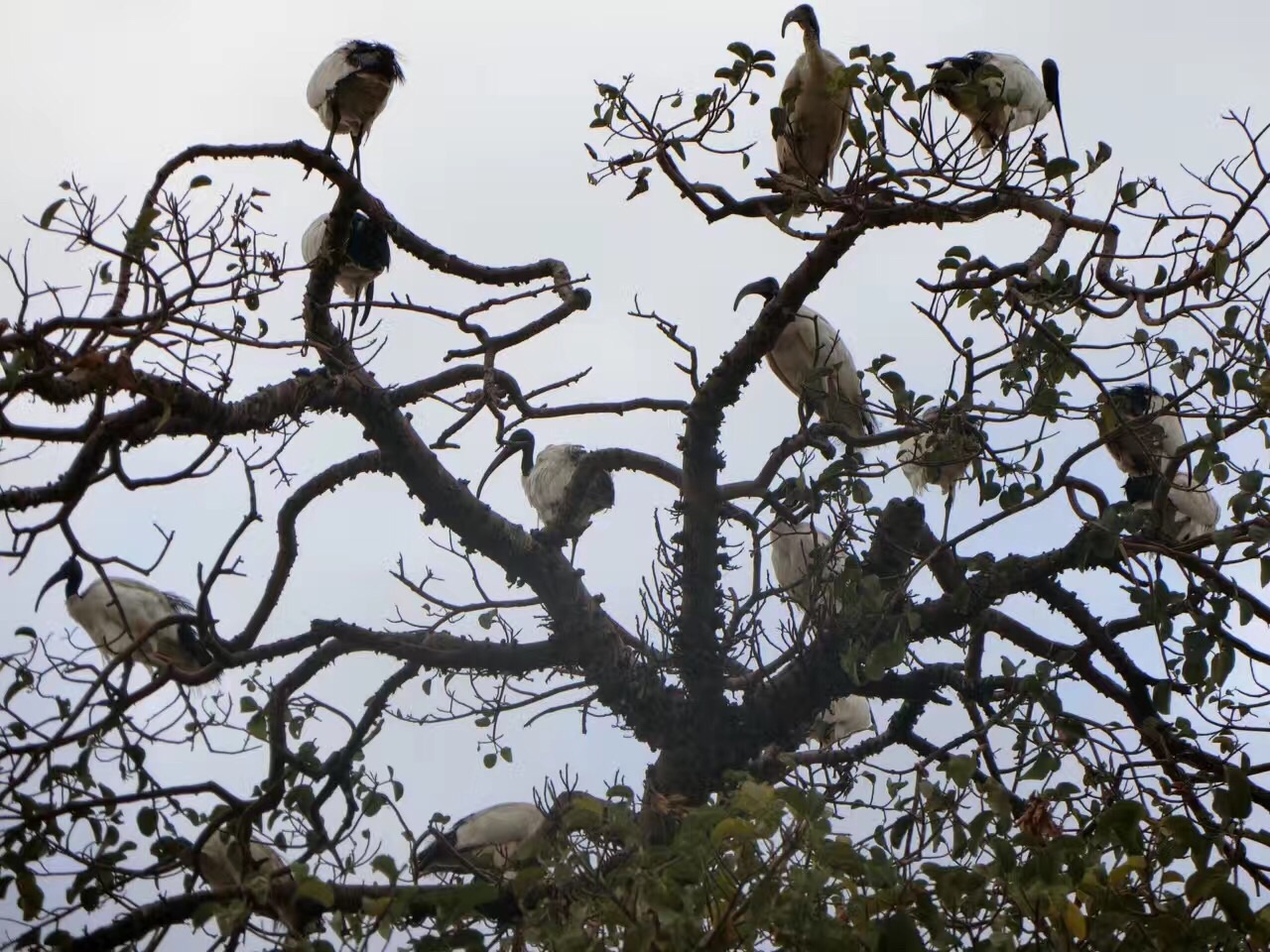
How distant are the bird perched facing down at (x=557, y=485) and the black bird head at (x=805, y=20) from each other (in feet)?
5.57

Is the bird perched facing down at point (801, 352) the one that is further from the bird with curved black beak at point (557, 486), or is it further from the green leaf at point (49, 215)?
the green leaf at point (49, 215)

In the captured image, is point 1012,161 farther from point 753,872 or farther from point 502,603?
point 502,603

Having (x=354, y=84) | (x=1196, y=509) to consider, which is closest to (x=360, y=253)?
(x=354, y=84)

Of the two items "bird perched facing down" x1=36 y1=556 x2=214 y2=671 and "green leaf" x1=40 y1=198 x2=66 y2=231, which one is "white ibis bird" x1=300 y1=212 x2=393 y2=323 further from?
"green leaf" x1=40 y1=198 x2=66 y2=231

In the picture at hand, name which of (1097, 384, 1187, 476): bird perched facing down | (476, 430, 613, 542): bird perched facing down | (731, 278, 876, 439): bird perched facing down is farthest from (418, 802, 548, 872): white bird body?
(1097, 384, 1187, 476): bird perched facing down

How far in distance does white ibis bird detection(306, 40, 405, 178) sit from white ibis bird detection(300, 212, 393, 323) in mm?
405

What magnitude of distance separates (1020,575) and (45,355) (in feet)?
8.45

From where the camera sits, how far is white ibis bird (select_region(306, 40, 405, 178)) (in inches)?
205

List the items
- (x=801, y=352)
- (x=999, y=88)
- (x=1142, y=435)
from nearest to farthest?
(x=999, y=88), (x=1142, y=435), (x=801, y=352)

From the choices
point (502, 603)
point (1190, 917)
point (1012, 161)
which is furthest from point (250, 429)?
point (1190, 917)

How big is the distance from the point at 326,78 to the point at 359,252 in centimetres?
91

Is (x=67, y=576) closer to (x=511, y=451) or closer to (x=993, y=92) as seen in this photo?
(x=511, y=451)

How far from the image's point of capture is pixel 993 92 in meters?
4.16

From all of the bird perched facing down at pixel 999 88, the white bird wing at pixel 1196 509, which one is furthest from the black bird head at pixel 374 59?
the white bird wing at pixel 1196 509
